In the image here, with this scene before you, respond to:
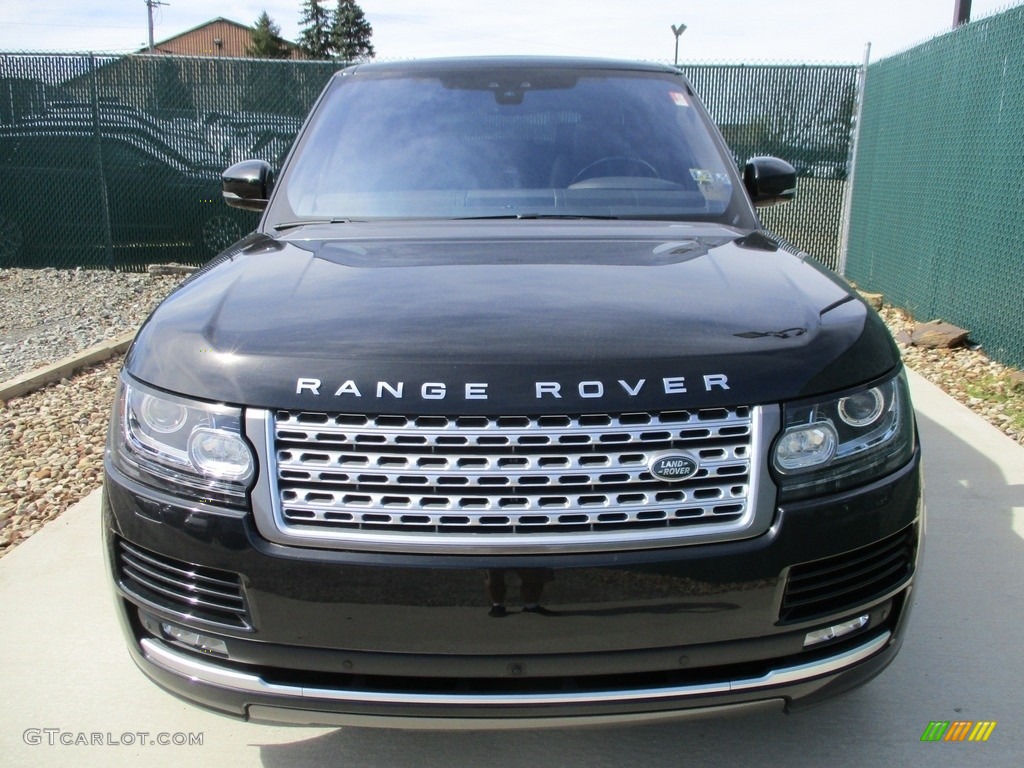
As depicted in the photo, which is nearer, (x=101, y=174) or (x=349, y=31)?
(x=101, y=174)

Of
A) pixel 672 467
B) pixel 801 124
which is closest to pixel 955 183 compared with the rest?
pixel 801 124

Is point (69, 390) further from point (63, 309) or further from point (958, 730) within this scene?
point (958, 730)

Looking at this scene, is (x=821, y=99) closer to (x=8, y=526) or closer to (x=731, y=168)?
(x=731, y=168)

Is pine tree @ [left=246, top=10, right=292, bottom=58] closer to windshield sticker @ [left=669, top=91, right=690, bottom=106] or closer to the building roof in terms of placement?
the building roof

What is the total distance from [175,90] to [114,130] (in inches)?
33.3

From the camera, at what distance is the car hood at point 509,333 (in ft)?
5.88

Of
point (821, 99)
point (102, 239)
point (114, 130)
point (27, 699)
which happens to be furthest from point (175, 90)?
point (27, 699)

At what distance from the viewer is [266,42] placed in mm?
76062

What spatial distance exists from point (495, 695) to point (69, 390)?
505 cm

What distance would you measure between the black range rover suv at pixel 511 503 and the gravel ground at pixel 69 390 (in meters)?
2.44

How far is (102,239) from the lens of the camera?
428 inches

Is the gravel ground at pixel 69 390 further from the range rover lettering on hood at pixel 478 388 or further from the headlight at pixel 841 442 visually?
the headlight at pixel 841 442

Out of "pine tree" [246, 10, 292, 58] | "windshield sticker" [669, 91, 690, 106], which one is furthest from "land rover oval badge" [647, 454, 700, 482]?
"pine tree" [246, 10, 292, 58]

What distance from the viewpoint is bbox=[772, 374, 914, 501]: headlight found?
1865 millimetres
